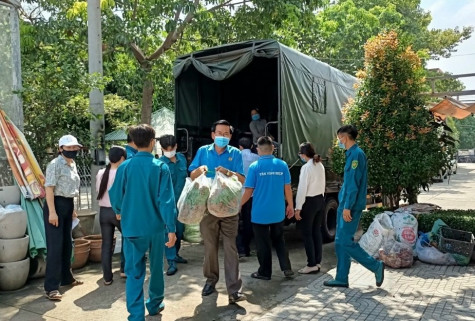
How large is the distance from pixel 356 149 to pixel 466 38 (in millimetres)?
27071

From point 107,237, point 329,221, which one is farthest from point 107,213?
point 329,221

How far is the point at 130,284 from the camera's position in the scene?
3670 mm

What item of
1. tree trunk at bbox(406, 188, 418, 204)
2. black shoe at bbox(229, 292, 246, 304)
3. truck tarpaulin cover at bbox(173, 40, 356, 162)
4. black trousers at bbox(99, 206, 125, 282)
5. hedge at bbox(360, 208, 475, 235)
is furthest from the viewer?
tree trunk at bbox(406, 188, 418, 204)

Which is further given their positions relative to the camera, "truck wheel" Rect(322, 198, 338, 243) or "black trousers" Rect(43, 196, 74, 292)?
"truck wheel" Rect(322, 198, 338, 243)

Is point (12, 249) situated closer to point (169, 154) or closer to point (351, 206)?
point (169, 154)

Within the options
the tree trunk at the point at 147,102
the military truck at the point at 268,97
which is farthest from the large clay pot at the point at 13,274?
the tree trunk at the point at 147,102

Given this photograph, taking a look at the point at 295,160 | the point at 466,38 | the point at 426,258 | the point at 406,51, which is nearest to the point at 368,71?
the point at 406,51

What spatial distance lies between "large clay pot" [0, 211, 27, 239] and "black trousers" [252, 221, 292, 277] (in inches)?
105

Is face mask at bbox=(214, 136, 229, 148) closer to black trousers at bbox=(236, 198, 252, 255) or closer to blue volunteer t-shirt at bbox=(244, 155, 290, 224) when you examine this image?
blue volunteer t-shirt at bbox=(244, 155, 290, 224)

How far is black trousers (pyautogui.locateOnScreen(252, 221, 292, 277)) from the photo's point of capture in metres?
4.96

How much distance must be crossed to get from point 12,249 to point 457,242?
18.4 ft

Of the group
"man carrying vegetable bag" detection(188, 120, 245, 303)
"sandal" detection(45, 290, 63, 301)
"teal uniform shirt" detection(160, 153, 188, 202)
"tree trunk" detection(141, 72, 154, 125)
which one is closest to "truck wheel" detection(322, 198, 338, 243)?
"teal uniform shirt" detection(160, 153, 188, 202)

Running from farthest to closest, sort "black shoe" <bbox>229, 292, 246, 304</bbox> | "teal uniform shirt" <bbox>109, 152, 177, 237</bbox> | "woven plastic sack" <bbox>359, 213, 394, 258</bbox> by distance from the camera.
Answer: "woven plastic sack" <bbox>359, 213, 394, 258</bbox> → "black shoe" <bbox>229, 292, 246, 304</bbox> → "teal uniform shirt" <bbox>109, 152, 177, 237</bbox>

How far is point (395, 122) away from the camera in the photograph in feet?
22.3
